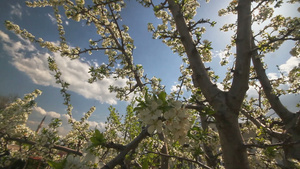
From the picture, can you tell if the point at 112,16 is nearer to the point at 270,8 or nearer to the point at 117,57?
the point at 117,57

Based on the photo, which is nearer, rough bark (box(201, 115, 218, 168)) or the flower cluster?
the flower cluster

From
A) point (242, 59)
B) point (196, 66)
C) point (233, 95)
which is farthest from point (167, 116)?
point (242, 59)

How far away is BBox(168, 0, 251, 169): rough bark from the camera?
61.2 inches

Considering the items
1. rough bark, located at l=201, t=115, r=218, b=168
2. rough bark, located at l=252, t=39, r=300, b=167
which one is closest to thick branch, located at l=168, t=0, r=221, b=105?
rough bark, located at l=201, t=115, r=218, b=168

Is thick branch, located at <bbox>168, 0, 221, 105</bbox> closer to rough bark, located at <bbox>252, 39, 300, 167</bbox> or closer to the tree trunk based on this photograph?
the tree trunk

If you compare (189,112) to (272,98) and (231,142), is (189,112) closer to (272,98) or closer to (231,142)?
(231,142)

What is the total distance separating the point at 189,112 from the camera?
1.52m

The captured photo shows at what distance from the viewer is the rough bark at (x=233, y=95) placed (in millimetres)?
1555

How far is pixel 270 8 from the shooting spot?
4.07 m

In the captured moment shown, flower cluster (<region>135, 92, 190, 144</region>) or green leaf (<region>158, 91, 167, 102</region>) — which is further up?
green leaf (<region>158, 91, 167, 102</region>)

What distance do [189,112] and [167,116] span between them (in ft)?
1.74

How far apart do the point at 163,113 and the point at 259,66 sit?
14.7ft

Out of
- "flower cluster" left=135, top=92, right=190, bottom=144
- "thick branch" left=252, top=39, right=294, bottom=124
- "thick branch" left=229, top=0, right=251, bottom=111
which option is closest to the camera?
"flower cluster" left=135, top=92, right=190, bottom=144

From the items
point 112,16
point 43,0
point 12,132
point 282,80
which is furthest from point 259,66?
point 43,0
